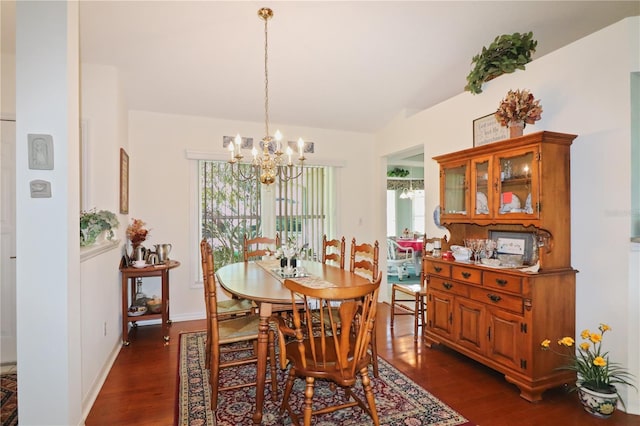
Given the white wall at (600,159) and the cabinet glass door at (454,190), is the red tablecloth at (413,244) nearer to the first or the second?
the cabinet glass door at (454,190)

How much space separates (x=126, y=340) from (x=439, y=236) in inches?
134

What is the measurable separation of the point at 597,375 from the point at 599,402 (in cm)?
16

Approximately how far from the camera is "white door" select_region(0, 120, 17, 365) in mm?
2967

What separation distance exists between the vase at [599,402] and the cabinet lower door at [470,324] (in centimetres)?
67

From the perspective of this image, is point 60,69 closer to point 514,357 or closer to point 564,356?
point 514,357

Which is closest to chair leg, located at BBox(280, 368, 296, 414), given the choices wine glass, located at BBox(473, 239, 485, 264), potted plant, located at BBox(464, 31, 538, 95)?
wine glass, located at BBox(473, 239, 485, 264)

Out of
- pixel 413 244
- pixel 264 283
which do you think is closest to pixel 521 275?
pixel 264 283

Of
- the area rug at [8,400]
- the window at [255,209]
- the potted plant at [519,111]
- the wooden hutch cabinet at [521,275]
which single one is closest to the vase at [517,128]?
the potted plant at [519,111]

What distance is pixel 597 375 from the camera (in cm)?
224

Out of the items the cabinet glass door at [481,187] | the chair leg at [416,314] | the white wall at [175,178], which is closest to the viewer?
the cabinet glass door at [481,187]

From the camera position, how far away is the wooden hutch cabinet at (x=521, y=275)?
238 cm

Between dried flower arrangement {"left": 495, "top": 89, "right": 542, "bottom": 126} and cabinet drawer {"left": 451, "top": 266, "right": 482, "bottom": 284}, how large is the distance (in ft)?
3.95

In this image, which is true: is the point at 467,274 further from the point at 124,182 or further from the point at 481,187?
the point at 124,182

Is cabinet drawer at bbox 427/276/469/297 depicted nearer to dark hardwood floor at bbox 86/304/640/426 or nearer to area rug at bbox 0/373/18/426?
dark hardwood floor at bbox 86/304/640/426
